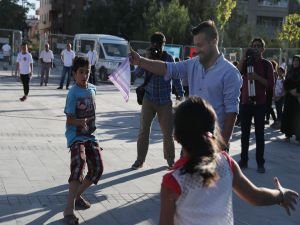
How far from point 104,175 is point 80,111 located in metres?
2.12

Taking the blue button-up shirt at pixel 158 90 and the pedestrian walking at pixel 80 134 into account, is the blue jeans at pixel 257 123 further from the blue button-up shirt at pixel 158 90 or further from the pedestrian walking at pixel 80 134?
the pedestrian walking at pixel 80 134

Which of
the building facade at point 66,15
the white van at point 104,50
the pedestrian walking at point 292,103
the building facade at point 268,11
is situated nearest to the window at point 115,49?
the white van at point 104,50

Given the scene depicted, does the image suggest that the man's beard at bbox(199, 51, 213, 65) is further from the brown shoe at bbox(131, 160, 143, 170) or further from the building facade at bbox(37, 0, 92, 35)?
the building facade at bbox(37, 0, 92, 35)

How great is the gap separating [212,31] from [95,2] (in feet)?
167

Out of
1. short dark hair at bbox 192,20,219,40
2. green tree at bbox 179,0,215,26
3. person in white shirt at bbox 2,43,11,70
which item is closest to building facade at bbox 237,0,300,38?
green tree at bbox 179,0,215,26

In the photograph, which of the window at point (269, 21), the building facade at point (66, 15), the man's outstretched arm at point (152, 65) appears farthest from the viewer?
Answer: the window at point (269, 21)

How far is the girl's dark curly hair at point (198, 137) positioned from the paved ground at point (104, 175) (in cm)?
322

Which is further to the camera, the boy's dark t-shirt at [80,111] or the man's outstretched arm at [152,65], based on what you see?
the boy's dark t-shirt at [80,111]

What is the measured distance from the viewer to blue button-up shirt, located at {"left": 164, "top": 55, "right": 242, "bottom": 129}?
4867 mm

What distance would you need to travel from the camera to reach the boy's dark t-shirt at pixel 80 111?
18.2 ft

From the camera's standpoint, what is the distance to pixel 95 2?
54.1m

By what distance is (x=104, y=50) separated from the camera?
29500mm

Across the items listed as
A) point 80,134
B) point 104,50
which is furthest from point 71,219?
point 104,50

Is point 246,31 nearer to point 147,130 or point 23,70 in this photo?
point 23,70
